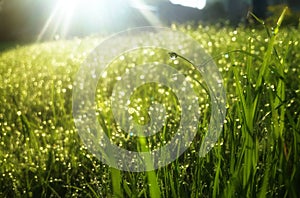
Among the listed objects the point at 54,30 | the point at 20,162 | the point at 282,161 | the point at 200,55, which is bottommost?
the point at 282,161

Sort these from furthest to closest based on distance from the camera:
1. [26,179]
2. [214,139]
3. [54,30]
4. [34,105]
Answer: [54,30], [34,105], [26,179], [214,139]

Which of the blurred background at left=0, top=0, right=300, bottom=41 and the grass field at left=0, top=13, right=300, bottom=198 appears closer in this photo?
the grass field at left=0, top=13, right=300, bottom=198

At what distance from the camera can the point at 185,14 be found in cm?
2550

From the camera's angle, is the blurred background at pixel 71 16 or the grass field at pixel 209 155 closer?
the grass field at pixel 209 155

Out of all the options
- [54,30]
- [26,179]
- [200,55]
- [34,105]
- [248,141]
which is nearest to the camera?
[248,141]

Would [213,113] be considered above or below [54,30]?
below

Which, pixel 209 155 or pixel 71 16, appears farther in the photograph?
pixel 71 16

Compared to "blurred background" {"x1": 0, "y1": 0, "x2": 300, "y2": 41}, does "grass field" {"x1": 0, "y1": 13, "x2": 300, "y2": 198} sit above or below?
below

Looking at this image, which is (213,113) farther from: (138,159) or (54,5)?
(54,5)

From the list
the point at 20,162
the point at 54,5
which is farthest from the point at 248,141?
the point at 54,5

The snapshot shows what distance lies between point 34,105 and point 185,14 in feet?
75.9

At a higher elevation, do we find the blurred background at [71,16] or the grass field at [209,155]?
the blurred background at [71,16]

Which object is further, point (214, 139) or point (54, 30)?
point (54, 30)

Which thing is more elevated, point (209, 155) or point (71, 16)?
point (71, 16)
